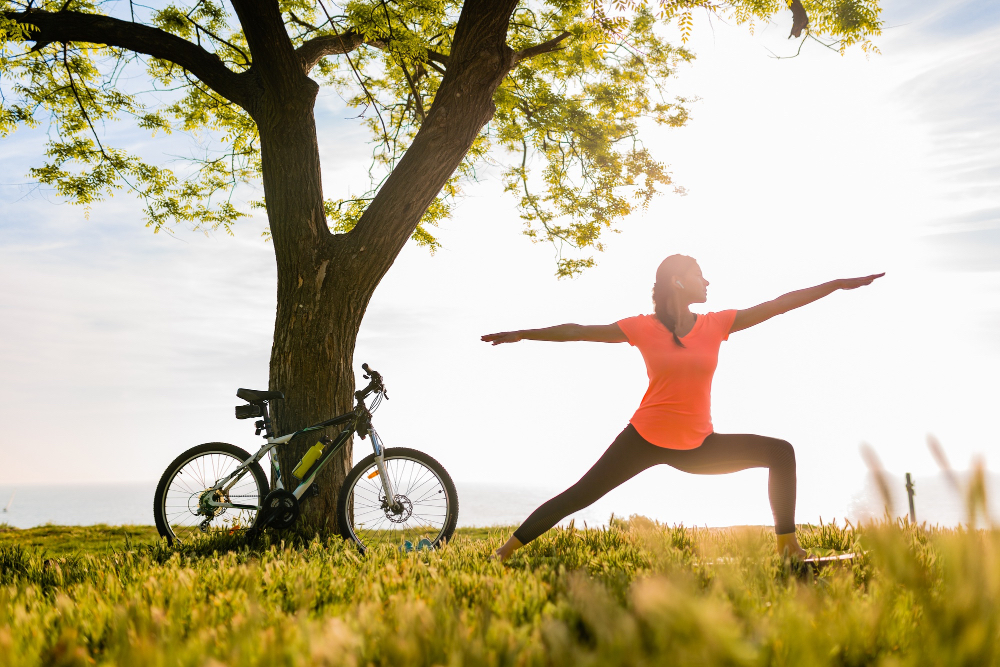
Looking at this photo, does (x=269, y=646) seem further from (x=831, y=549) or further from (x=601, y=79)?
(x=601, y=79)

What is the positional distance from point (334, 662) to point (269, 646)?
38 cm

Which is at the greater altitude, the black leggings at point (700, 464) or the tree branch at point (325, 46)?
the tree branch at point (325, 46)

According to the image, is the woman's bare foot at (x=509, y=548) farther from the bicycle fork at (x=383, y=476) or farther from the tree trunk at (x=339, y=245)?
the tree trunk at (x=339, y=245)

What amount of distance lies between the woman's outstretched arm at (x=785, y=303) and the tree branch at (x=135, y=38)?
6.37 meters

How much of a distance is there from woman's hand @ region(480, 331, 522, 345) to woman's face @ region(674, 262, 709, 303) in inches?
48.3

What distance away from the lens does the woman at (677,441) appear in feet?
14.1

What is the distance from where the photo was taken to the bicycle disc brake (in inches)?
237

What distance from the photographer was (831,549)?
488 centimetres

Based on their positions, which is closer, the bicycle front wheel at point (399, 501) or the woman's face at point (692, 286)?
the woman's face at point (692, 286)

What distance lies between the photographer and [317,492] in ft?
20.7

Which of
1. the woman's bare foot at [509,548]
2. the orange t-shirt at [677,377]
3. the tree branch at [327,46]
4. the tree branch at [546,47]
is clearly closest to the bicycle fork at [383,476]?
the woman's bare foot at [509,548]

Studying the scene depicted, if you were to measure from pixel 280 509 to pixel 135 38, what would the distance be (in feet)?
19.6

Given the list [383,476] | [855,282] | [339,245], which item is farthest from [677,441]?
[339,245]

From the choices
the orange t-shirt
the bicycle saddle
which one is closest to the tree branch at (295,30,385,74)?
the bicycle saddle
